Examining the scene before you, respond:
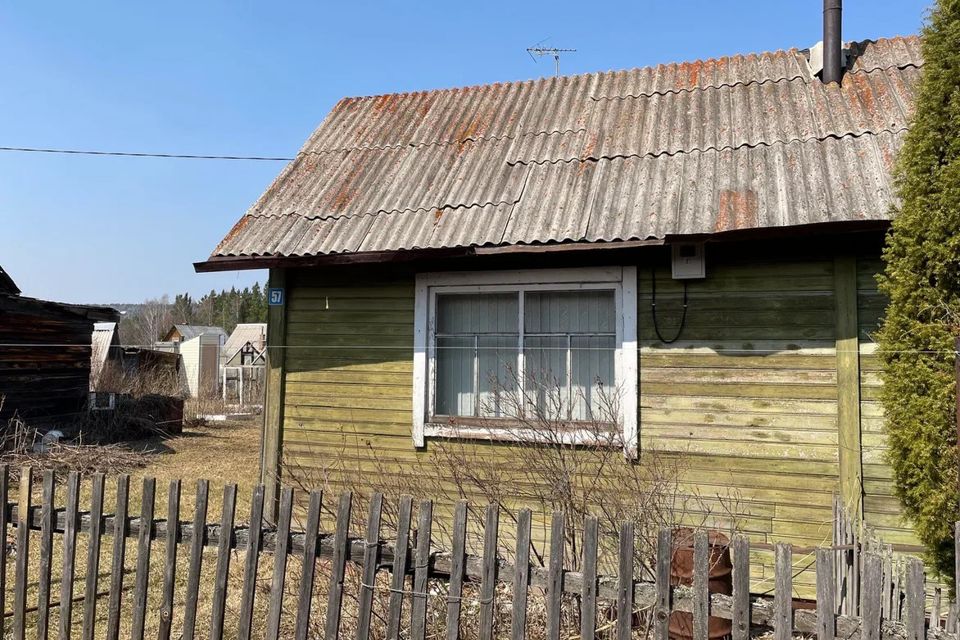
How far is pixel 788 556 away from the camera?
8.77 ft

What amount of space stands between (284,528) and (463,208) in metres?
3.68

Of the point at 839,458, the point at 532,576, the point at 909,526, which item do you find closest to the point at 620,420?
the point at 839,458

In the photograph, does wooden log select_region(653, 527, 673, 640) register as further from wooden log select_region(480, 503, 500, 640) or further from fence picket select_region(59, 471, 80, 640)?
fence picket select_region(59, 471, 80, 640)

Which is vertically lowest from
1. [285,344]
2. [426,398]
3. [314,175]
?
[426,398]

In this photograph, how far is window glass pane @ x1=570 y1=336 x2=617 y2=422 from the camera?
19.7 feet

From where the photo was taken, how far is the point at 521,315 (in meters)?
6.19

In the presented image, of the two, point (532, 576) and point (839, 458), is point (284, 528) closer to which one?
point (532, 576)

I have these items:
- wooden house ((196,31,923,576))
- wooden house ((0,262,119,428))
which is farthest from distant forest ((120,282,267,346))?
wooden house ((196,31,923,576))

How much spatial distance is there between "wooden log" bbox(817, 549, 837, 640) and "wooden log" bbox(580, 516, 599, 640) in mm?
847

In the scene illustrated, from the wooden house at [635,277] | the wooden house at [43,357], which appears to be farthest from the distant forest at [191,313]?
the wooden house at [635,277]

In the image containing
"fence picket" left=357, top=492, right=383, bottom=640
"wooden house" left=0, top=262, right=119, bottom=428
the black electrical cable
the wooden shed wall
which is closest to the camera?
"fence picket" left=357, top=492, right=383, bottom=640

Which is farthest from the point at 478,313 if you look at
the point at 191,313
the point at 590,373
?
the point at 191,313

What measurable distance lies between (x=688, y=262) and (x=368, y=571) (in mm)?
3634

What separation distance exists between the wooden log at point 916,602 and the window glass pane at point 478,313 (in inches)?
159
